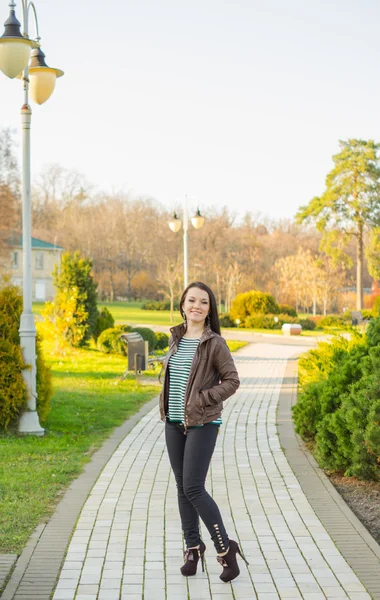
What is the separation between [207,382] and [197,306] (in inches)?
17.8

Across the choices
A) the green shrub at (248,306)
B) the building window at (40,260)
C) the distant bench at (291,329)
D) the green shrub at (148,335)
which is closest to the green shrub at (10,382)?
the green shrub at (148,335)

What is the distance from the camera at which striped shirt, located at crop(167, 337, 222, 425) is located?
436 cm

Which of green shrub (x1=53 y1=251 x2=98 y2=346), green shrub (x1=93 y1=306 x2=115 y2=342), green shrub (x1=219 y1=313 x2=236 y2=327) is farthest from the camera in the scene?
green shrub (x1=219 y1=313 x2=236 y2=327)

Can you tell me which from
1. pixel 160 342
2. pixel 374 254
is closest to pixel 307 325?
pixel 374 254

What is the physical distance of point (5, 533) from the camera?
5.20 metres

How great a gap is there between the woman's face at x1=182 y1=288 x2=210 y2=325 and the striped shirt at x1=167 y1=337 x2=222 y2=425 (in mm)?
130

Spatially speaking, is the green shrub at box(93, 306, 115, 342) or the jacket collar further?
the green shrub at box(93, 306, 115, 342)

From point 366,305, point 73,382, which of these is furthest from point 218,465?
point 366,305

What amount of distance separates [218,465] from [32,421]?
2.64 metres

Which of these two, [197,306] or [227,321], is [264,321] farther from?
Result: [197,306]

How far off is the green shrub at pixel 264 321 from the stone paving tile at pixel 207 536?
27.9m

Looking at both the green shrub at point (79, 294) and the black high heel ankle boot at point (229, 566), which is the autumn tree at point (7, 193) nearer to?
the green shrub at point (79, 294)

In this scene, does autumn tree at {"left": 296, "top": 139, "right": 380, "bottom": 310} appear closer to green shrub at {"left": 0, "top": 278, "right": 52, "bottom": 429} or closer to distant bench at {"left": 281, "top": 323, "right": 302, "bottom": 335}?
distant bench at {"left": 281, "top": 323, "right": 302, "bottom": 335}

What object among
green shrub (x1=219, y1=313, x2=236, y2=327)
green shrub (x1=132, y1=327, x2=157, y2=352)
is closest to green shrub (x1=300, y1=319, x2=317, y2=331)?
green shrub (x1=219, y1=313, x2=236, y2=327)
